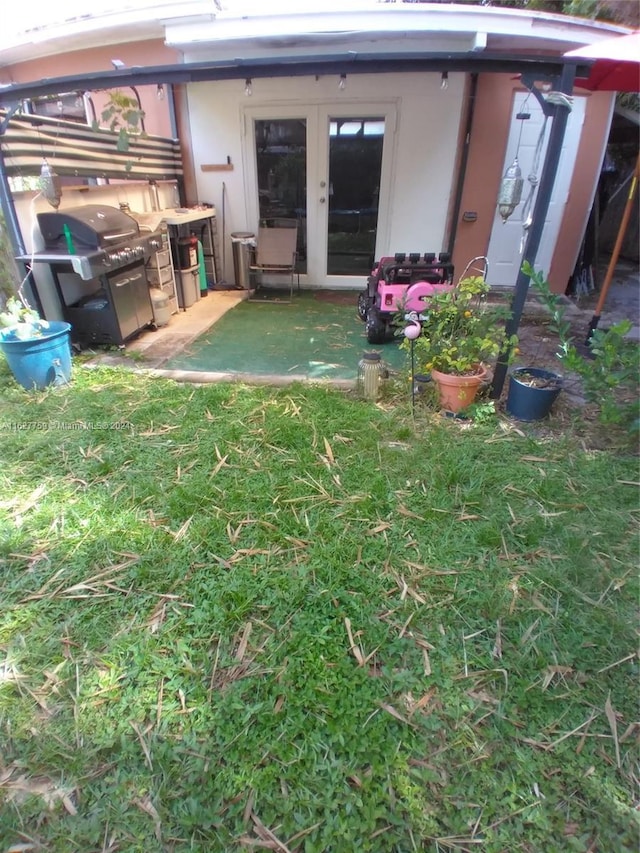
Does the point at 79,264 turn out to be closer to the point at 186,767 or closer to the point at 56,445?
the point at 56,445

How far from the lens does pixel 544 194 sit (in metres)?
2.65

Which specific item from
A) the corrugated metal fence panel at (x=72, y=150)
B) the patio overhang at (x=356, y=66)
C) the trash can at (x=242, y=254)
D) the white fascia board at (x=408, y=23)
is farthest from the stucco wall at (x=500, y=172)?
the corrugated metal fence panel at (x=72, y=150)

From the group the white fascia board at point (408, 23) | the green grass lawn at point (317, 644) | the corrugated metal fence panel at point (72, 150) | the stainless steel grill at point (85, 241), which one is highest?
the white fascia board at point (408, 23)

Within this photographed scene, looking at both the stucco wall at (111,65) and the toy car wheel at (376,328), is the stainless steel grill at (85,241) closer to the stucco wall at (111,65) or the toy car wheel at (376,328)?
the toy car wheel at (376,328)

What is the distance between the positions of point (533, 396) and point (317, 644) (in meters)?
2.23

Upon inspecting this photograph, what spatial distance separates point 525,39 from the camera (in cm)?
455

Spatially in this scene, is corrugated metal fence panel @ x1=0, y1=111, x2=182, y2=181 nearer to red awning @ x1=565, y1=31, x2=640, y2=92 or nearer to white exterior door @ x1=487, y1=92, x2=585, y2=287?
red awning @ x1=565, y1=31, x2=640, y2=92

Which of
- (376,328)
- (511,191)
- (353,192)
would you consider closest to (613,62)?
(511,191)

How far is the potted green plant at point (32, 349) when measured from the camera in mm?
3217

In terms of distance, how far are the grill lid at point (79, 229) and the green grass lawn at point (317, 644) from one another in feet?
5.94

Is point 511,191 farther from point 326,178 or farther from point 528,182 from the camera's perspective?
point 326,178

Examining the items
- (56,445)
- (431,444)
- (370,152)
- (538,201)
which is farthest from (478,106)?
(56,445)

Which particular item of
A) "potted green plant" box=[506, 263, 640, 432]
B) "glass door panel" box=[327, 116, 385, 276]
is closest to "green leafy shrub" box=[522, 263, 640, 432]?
"potted green plant" box=[506, 263, 640, 432]

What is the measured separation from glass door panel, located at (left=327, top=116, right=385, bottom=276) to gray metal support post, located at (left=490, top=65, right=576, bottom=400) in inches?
145
